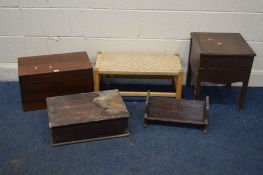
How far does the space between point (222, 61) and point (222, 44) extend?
0.19 metres

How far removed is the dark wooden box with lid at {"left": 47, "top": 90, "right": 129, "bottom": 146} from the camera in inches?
94.3

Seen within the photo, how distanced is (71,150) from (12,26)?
1.21m

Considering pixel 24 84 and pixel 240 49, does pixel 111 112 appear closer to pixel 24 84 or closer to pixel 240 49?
pixel 24 84

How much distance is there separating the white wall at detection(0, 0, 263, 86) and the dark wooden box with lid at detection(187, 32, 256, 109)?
0.24m

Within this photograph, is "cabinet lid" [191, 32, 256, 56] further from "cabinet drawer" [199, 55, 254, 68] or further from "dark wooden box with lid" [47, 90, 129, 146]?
"dark wooden box with lid" [47, 90, 129, 146]

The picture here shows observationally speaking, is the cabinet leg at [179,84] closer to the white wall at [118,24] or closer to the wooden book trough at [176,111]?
the wooden book trough at [176,111]

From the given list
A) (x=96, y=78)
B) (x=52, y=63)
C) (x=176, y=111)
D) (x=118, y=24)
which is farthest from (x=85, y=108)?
(x=118, y=24)

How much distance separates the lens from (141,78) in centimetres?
320

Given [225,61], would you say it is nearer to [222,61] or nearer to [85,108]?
[222,61]

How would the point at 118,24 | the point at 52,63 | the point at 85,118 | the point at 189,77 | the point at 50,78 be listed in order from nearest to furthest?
the point at 85,118
the point at 50,78
the point at 52,63
the point at 118,24
the point at 189,77

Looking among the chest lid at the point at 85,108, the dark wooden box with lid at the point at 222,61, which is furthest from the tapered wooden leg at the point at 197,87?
the chest lid at the point at 85,108

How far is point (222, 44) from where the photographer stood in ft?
8.95

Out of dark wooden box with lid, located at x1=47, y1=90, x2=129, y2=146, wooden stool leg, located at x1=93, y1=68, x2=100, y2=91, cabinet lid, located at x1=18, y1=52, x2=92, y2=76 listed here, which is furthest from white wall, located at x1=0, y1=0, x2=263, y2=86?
dark wooden box with lid, located at x1=47, y1=90, x2=129, y2=146

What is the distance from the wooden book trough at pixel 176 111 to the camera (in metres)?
2.62
